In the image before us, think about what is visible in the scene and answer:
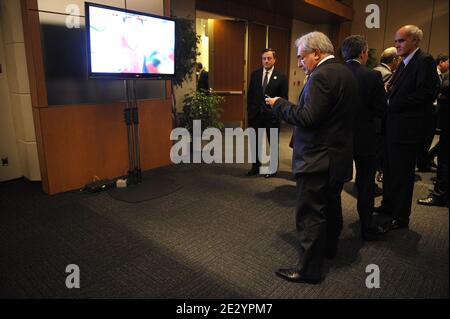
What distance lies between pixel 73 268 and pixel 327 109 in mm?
1877

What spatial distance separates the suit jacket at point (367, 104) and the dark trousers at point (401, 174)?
0.36 metres

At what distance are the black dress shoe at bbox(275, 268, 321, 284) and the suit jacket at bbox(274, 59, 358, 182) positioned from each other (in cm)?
64

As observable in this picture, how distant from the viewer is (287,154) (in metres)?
5.19

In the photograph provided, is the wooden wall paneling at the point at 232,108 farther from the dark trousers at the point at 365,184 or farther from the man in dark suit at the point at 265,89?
the dark trousers at the point at 365,184

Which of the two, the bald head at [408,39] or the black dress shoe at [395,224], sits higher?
the bald head at [408,39]

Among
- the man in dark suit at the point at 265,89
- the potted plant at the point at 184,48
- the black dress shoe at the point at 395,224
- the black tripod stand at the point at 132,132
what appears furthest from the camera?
the potted plant at the point at 184,48

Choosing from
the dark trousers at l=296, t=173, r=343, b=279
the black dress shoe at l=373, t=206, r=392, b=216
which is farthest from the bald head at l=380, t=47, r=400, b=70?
the dark trousers at l=296, t=173, r=343, b=279

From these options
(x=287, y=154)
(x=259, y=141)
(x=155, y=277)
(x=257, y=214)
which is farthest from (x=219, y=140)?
(x=155, y=277)

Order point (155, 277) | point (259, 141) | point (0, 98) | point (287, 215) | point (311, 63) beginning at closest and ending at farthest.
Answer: point (311, 63), point (155, 277), point (287, 215), point (0, 98), point (259, 141)

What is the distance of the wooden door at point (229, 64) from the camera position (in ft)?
21.7

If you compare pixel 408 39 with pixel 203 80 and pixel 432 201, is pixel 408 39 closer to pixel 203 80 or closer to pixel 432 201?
pixel 432 201

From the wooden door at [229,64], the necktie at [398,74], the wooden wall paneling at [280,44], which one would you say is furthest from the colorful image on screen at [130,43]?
the wooden wall paneling at [280,44]

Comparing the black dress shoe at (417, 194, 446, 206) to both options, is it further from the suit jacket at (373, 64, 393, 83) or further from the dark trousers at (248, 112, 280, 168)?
the dark trousers at (248, 112, 280, 168)

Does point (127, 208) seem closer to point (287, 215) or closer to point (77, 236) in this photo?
point (77, 236)
